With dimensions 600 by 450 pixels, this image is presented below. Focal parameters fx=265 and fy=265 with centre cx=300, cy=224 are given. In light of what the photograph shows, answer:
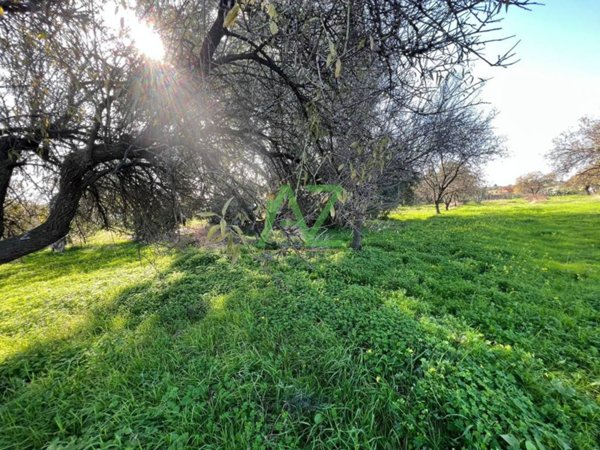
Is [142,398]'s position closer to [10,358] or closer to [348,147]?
[10,358]

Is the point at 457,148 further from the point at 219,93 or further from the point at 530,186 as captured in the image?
the point at 530,186

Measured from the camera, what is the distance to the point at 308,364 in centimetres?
299

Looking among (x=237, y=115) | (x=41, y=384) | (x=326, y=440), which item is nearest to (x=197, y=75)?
(x=237, y=115)

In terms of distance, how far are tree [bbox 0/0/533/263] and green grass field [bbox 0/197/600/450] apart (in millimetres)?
1076

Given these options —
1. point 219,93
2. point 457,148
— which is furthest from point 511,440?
point 457,148

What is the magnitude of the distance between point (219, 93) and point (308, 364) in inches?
134

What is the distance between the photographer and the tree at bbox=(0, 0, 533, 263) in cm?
184

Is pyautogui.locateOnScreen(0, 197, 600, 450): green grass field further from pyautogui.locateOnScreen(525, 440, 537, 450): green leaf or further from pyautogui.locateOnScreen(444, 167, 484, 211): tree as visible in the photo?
pyautogui.locateOnScreen(444, 167, 484, 211): tree

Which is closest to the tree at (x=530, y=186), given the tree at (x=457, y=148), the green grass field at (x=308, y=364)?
the tree at (x=457, y=148)

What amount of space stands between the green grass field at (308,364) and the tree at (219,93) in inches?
42.4

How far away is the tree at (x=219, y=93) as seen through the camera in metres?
1.84

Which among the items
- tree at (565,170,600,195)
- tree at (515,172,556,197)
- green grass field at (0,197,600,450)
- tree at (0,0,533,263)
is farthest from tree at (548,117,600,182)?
tree at (515,172,556,197)
